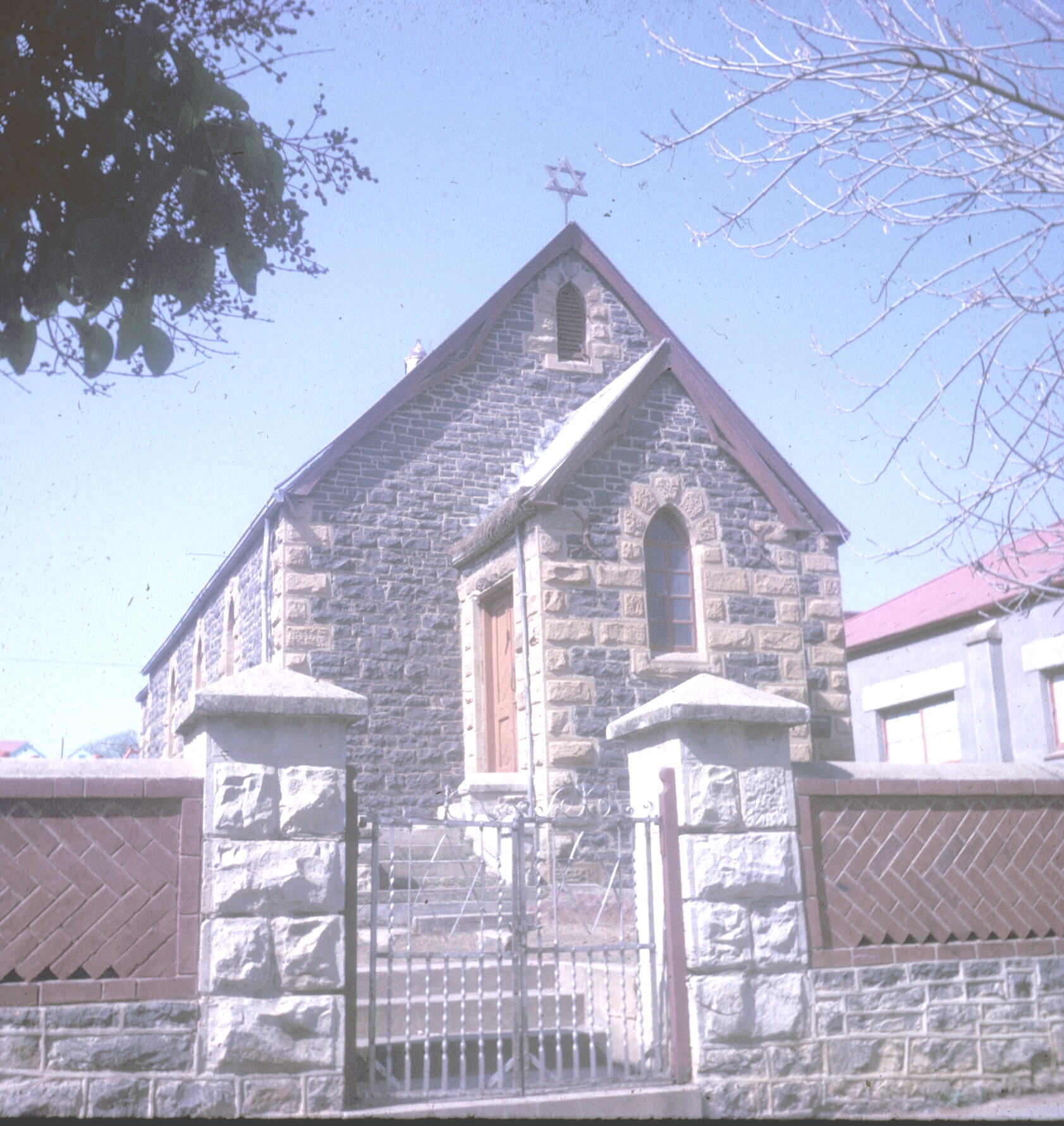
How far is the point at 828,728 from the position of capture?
13.1 metres

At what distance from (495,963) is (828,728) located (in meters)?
6.04

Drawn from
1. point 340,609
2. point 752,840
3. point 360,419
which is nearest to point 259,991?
point 752,840

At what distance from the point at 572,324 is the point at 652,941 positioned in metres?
10.9

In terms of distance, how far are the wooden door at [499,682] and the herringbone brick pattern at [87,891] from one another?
7178 mm

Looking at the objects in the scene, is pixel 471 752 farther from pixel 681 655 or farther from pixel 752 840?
pixel 752 840

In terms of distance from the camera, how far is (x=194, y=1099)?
5367 mm

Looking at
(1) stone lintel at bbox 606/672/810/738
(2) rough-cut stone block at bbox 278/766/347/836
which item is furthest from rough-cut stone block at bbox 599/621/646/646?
(2) rough-cut stone block at bbox 278/766/347/836

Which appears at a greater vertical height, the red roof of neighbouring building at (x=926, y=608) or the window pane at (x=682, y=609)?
the red roof of neighbouring building at (x=926, y=608)

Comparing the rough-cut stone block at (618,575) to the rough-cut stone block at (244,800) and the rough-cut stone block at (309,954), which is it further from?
the rough-cut stone block at (309,954)

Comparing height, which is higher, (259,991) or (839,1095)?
(259,991)

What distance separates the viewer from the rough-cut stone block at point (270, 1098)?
5426mm

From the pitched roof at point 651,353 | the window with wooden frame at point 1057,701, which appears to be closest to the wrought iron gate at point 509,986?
the pitched roof at point 651,353

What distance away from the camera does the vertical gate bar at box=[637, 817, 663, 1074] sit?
6148 mm

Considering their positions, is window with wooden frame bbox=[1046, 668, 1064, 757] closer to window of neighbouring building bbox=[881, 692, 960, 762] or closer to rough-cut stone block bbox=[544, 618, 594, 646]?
window of neighbouring building bbox=[881, 692, 960, 762]
